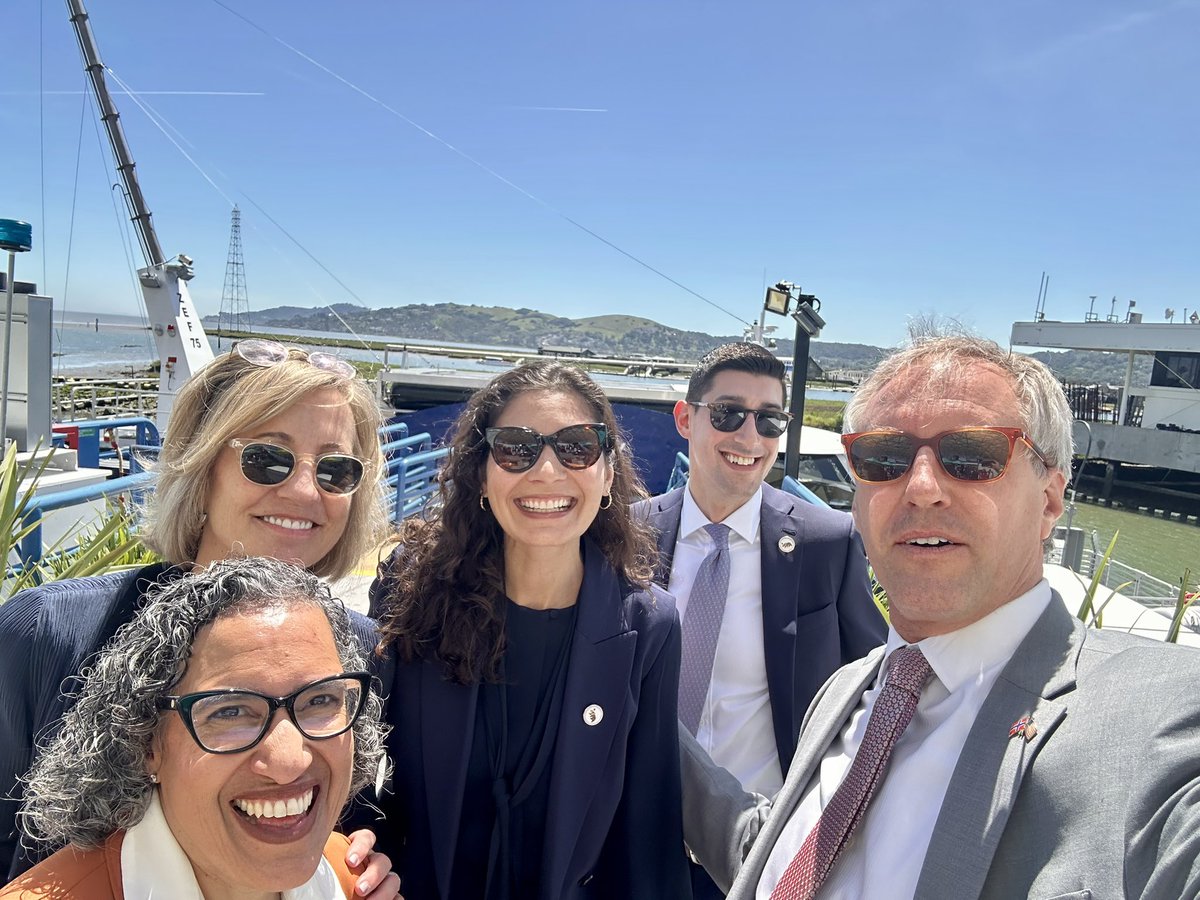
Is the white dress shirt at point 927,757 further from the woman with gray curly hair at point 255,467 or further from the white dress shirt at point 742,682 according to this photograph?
the woman with gray curly hair at point 255,467

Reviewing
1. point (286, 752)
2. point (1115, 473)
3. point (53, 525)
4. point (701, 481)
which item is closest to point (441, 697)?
point (286, 752)

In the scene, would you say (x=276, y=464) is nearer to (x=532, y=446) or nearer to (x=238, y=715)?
(x=532, y=446)

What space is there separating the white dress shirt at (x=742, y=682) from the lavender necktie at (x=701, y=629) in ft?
0.09

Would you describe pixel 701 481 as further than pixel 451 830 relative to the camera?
Yes

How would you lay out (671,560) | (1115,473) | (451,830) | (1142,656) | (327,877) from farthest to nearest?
(1115,473) → (671,560) → (451,830) → (327,877) → (1142,656)

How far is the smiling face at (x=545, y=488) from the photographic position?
200cm

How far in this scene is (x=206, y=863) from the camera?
3.78 feet

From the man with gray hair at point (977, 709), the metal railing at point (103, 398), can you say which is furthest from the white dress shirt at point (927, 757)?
the metal railing at point (103, 398)

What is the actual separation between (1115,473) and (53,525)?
134 feet

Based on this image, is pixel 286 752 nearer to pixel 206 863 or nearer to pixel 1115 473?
pixel 206 863

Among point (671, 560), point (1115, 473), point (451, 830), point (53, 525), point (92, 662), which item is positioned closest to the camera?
point (92, 662)

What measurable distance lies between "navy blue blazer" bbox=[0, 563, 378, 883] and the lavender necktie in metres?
1.71

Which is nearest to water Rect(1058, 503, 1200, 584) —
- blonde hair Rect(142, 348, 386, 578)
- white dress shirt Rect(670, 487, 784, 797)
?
white dress shirt Rect(670, 487, 784, 797)

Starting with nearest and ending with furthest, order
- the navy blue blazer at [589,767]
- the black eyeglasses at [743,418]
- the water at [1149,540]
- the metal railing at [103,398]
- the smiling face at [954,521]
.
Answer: the smiling face at [954,521]
the navy blue blazer at [589,767]
the black eyeglasses at [743,418]
the metal railing at [103,398]
the water at [1149,540]
